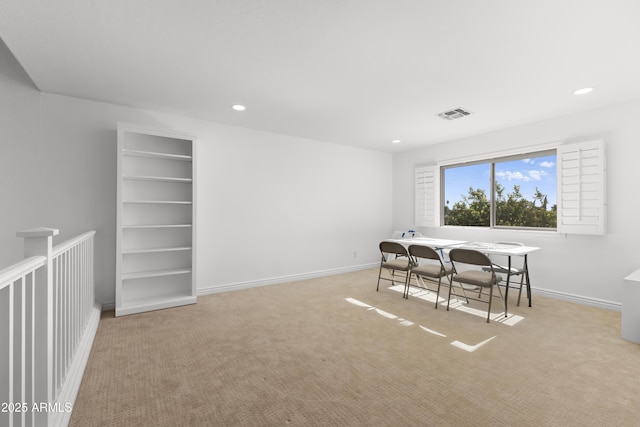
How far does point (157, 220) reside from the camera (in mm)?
3852

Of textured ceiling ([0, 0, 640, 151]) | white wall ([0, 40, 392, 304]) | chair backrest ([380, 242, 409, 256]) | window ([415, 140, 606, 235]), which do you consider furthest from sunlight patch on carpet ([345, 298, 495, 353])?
textured ceiling ([0, 0, 640, 151])

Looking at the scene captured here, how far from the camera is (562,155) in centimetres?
384

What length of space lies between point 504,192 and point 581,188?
1152mm

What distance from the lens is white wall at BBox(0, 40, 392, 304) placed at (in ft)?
10.3

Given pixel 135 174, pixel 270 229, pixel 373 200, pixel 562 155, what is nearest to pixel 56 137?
pixel 135 174

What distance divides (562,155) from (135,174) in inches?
218

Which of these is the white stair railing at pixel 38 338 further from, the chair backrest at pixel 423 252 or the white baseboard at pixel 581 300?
the white baseboard at pixel 581 300

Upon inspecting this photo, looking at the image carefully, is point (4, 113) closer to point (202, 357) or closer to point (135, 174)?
point (135, 174)

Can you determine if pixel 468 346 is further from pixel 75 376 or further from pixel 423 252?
pixel 75 376

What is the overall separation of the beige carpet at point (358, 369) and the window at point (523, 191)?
1281 mm

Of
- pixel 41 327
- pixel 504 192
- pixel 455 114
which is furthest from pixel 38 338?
pixel 504 192

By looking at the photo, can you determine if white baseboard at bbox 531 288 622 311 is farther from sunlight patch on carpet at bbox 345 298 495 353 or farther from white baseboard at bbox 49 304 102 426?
white baseboard at bbox 49 304 102 426

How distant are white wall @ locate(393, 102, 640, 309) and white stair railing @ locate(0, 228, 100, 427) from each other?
5197 millimetres

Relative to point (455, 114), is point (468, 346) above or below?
below
